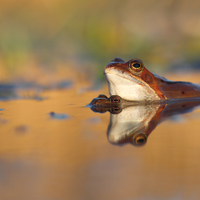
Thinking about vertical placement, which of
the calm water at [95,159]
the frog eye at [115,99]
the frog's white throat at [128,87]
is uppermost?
the frog's white throat at [128,87]

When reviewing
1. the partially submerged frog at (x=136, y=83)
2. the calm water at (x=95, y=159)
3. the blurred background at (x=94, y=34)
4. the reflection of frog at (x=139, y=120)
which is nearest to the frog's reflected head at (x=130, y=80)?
the partially submerged frog at (x=136, y=83)

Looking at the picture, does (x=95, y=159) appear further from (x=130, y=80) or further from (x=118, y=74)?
(x=130, y=80)

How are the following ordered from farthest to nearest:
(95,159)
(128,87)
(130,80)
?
(128,87) → (130,80) → (95,159)

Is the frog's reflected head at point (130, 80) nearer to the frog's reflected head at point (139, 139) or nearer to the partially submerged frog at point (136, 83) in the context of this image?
the partially submerged frog at point (136, 83)

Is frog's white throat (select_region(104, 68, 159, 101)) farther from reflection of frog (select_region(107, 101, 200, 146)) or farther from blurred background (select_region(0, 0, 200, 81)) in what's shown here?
blurred background (select_region(0, 0, 200, 81))

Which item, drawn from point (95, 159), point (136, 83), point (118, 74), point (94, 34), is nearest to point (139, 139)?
point (95, 159)

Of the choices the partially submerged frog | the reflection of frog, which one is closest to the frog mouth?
the partially submerged frog

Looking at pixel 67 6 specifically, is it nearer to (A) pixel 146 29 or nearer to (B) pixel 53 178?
(A) pixel 146 29
